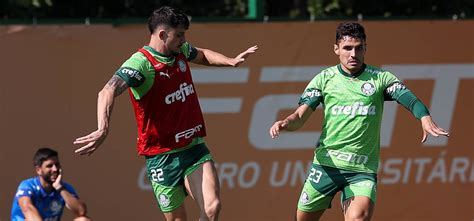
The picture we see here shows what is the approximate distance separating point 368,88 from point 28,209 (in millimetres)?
3319

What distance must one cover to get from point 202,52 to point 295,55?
3.27 metres

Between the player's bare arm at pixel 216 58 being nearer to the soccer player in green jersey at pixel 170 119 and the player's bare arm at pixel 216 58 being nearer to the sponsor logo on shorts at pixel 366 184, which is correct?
the soccer player in green jersey at pixel 170 119

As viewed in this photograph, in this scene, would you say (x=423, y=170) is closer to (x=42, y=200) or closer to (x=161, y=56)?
(x=42, y=200)

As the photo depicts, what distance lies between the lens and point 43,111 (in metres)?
11.7

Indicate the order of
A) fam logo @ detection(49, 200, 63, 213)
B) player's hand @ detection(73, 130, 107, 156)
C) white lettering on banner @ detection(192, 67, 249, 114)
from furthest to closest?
white lettering on banner @ detection(192, 67, 249, 114), fam logo @ detection(49, 200, 63, 213), player's hand @ detection(73, 130, 107, 156)

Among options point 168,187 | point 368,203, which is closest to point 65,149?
point 168,187

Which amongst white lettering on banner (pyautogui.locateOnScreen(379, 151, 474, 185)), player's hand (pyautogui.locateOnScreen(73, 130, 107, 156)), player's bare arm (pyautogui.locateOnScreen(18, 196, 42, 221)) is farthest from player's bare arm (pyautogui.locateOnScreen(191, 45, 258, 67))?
white lettering on banner (pyautogui.locateOnScreen(379, 151, 474, 185))

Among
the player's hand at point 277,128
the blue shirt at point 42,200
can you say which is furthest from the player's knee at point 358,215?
the blue shirt at point 42,200

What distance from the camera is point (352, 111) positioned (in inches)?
340

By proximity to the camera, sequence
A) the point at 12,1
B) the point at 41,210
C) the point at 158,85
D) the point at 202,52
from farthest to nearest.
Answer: the point at 12,1 < the point at 41,210 < the point at 202,52 < the point at 158,85

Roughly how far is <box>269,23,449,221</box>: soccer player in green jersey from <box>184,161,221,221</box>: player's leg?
75 centimetres

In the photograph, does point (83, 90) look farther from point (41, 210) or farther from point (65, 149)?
point (41, 210)

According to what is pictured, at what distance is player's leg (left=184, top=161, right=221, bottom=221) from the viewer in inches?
333

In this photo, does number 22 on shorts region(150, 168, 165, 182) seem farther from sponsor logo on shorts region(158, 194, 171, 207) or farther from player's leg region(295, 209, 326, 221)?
player's leg region(295, 209, 326, 221)
